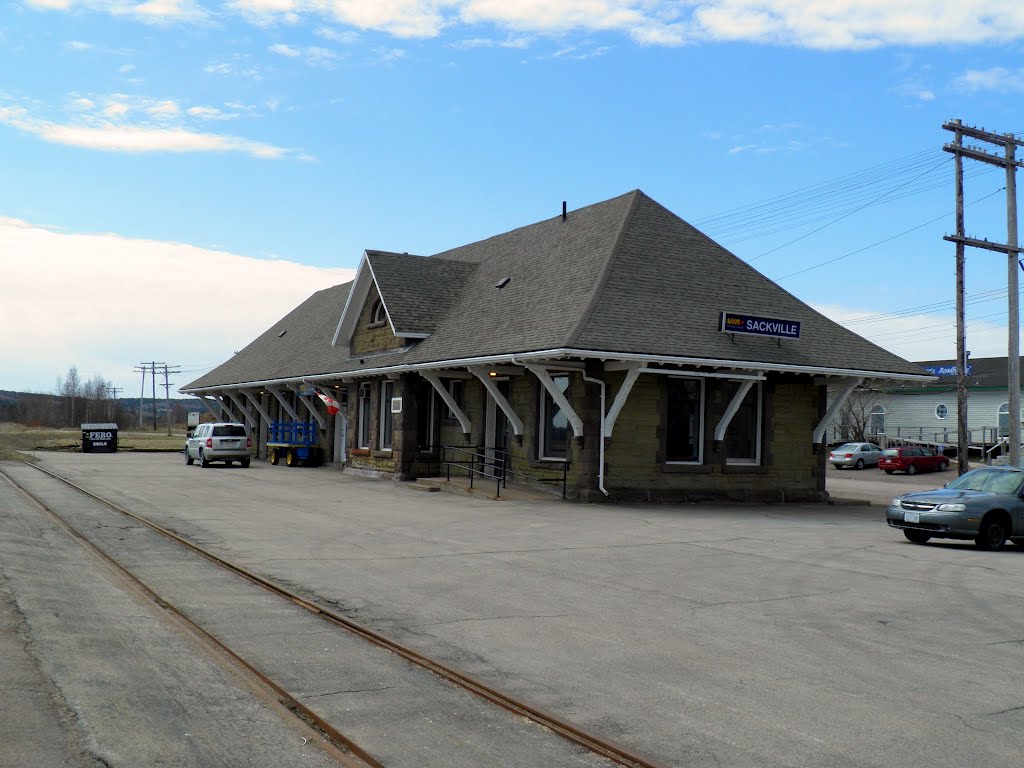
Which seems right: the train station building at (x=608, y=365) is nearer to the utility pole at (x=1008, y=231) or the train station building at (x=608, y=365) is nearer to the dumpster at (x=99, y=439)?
the utility pole at (x=1008, y=231)

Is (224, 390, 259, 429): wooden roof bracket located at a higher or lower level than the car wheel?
higher

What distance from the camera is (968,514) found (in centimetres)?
1622

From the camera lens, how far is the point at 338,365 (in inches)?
1294

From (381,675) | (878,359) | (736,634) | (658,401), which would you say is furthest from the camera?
(878,359)

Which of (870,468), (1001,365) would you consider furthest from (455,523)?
(1001,365)

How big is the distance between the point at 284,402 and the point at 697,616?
31023mm

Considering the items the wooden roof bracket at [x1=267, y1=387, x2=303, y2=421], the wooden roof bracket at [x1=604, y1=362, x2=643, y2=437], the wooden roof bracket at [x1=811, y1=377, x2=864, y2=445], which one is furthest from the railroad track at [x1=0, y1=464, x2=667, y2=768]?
→ the wooden roof bracket at [x1=267, y1=387, x2=303, y2=421]

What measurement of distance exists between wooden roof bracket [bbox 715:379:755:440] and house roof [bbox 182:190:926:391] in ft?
2.42

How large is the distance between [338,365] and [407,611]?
2393 centimetres

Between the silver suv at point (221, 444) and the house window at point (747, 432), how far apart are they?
1995cm

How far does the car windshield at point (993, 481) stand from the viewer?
55.7ft

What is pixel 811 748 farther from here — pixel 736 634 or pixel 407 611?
pixel 407 611

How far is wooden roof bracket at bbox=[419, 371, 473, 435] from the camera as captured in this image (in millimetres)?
26422

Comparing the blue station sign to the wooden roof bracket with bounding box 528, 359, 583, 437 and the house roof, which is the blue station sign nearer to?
the house roof
